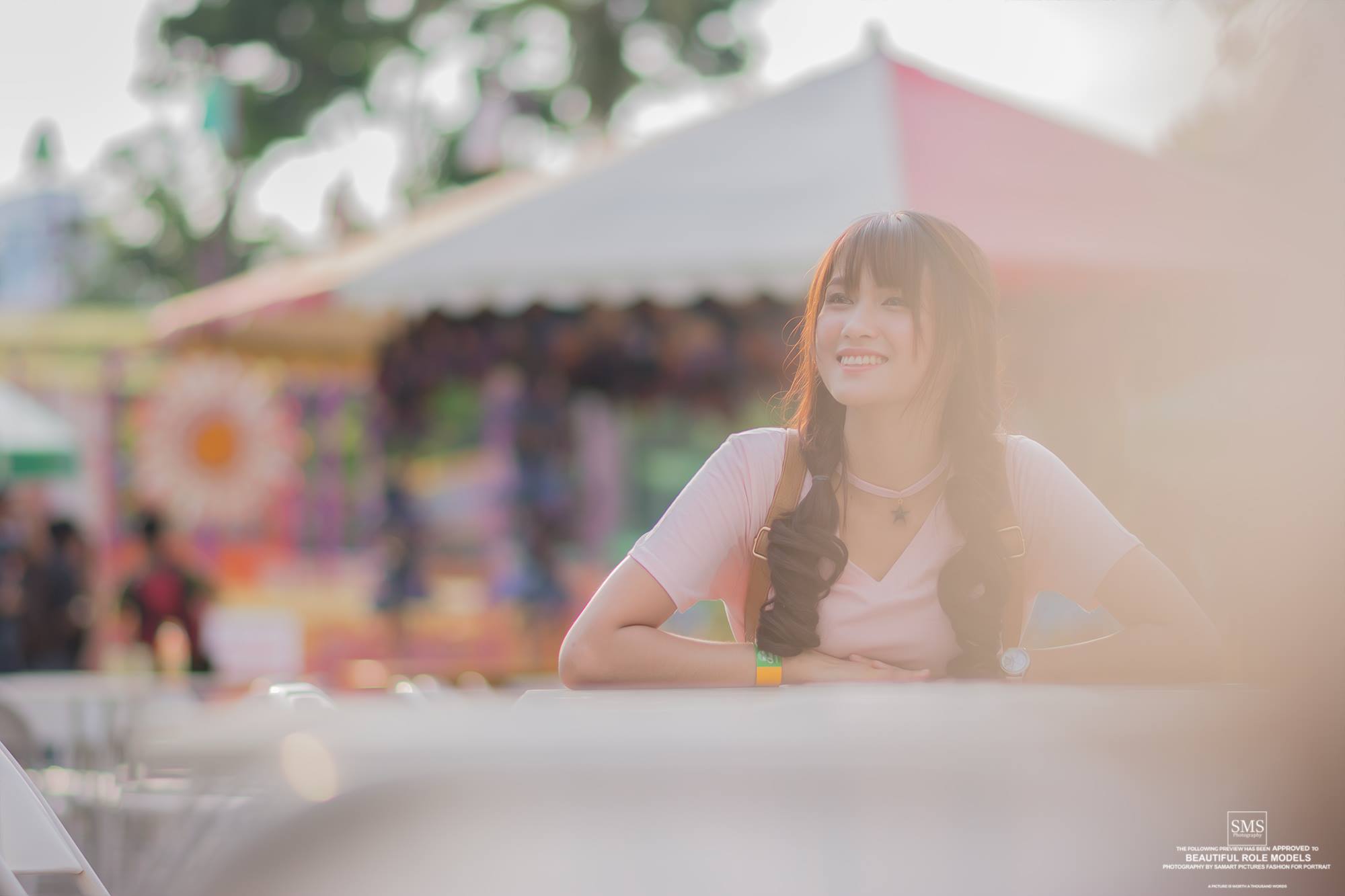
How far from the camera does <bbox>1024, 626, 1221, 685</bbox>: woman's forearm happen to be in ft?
4.59

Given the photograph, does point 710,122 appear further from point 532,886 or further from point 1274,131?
point 532,886

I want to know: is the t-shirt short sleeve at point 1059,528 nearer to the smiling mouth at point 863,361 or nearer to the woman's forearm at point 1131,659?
the woman's forearm at point 1131,659

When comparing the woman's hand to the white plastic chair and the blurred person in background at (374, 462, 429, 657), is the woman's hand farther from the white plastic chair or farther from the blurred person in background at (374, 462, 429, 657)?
the blurred person in background at (374, 462, 429, 657)

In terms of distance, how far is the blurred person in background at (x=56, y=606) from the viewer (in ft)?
21.4

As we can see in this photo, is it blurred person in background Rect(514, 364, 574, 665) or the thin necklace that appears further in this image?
blurred person in background Rect(514, 364, 574, 665)

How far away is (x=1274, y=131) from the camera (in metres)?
1.24

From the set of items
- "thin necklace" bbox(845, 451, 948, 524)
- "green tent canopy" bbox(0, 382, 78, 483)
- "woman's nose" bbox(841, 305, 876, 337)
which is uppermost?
"green tent canopy" bbox(0, 382, 78, 483)

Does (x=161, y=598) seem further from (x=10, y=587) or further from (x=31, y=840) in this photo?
(x=31, y=840)

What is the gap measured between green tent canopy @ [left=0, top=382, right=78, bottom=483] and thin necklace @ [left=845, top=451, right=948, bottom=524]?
852 cm

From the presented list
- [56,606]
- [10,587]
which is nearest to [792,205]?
[56,606]

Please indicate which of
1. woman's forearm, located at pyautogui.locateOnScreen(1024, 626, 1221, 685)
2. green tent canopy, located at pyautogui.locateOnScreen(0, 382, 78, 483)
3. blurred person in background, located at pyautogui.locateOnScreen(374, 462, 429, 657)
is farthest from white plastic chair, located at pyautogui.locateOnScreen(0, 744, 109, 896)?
green tent canopy, located at pyautogui.locateOnScreen(0, 382, 78, 483)

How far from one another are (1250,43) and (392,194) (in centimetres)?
1595

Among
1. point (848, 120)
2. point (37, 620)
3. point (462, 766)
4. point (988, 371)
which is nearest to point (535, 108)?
point (37, 620)

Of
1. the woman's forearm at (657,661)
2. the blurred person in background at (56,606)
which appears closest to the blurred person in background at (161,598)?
the blurred person in background at (56,606)
